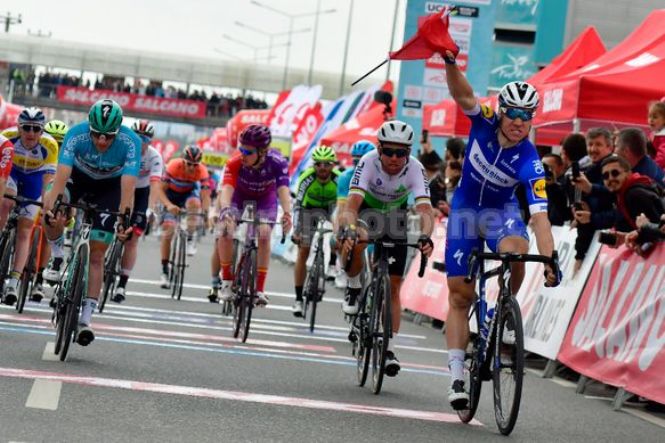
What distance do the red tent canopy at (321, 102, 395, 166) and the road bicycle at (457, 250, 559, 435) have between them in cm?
2247

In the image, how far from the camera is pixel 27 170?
13047 millimetres

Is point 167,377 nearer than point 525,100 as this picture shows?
No

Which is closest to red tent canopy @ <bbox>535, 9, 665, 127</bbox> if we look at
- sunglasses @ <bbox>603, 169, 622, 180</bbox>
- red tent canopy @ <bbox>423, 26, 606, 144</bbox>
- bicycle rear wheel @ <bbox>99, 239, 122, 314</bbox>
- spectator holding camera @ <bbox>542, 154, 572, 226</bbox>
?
red tent canopy @ <bbox>423, 26, 606, 144</bbox>

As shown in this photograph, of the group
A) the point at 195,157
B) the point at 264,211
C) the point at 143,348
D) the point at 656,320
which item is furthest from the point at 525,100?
the point at 195,157

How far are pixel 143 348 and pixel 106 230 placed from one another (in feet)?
4.11

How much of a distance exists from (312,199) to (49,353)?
21.2ft

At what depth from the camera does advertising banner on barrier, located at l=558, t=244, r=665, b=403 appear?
10.2 meters

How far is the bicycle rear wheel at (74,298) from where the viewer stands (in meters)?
9.71

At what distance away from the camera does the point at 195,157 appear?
61.6 ft

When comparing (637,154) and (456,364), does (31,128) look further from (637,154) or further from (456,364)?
(456,364)

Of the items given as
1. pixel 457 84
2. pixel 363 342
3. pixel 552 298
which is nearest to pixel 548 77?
pixel 552 298

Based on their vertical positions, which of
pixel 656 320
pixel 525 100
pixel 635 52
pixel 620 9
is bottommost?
pixel 656 320

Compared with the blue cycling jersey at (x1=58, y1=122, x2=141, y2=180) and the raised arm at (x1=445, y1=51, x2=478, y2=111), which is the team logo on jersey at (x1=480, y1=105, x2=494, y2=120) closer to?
the raised arm at (x1=445, y1=51, x2=478, y2=111)

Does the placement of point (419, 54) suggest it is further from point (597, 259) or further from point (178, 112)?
point (178, 112)
